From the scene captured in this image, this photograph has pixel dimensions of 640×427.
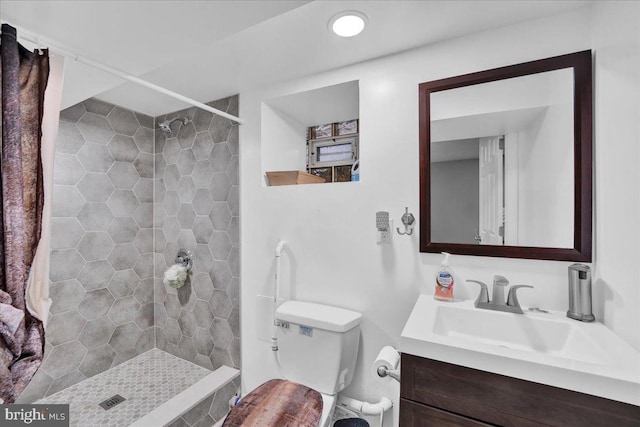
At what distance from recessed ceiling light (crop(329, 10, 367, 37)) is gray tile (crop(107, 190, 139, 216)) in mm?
1915

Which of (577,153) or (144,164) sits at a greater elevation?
(144,164)

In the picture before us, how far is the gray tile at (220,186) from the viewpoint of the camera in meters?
2.05

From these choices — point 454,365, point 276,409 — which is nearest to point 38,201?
point 276,409

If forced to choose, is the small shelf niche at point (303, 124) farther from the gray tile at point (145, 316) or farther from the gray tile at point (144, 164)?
the gray tile at point (145, 316)

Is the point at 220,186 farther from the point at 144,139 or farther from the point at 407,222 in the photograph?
the point at 407,222

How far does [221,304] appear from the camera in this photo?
6.79 feet

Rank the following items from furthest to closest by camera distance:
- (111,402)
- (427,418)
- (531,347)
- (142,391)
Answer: (142,391) → (111,402) → (531,347) → (427,418)

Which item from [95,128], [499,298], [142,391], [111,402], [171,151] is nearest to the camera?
[499,298]

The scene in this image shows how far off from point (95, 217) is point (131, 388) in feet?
3.89

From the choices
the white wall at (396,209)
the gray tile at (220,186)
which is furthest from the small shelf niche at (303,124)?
the gray tile at (220,186)

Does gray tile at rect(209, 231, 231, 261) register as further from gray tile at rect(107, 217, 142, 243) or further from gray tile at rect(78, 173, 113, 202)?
gray tile at rect(78, 173, 113, 202)

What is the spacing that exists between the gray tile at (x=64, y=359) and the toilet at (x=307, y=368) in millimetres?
1450

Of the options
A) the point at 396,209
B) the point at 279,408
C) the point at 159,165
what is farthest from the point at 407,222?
the point at 159,165

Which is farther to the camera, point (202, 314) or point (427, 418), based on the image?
point (202, 314)
